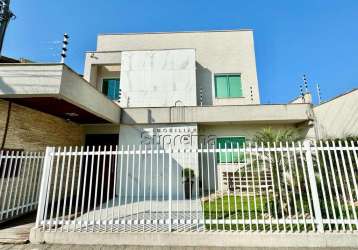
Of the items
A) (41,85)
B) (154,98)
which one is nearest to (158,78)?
(154,98)

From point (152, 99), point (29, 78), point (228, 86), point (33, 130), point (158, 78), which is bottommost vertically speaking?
point (33, 130)

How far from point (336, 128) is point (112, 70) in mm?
13788

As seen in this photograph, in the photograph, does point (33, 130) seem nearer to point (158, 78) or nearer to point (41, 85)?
point (41, 85)

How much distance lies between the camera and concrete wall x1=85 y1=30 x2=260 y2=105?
43.7 ft

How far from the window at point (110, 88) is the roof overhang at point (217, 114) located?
14.3 feet

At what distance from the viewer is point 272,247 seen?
4.05m

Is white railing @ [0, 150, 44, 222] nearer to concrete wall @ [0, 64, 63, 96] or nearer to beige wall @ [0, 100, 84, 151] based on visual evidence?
beige wall @ [0, 100, 84, 151]

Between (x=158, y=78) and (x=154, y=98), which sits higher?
(x=158, y=78)

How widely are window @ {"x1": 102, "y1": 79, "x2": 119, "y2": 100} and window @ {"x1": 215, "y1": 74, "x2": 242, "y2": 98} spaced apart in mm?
7160

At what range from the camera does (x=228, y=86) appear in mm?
13625

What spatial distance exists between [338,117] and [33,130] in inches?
488

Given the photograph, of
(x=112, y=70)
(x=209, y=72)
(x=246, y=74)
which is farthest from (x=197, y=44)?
(x=112, y=70)

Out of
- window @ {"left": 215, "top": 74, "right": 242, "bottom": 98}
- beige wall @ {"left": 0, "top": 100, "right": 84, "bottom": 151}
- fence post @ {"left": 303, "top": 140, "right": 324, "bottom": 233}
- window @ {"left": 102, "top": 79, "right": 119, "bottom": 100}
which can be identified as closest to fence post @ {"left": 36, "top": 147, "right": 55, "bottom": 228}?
beige wall @ {"left": 0, "top": 100, "right": 84, "bottom": 151}

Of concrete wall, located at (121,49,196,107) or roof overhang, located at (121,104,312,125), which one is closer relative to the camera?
roof overhang, located at (121,104,312,125)
